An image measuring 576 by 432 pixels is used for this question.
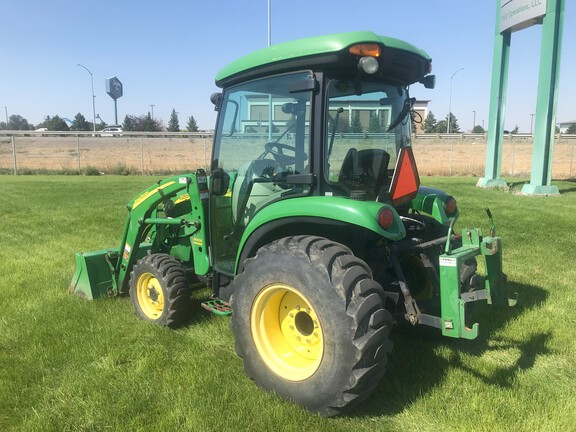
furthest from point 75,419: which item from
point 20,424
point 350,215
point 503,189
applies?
point 503,189

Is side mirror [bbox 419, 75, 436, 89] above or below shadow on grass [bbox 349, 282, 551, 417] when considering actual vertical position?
Answer: above

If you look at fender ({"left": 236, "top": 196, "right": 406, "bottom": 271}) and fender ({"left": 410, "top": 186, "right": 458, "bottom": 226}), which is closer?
fender ({"left": 236, "top": 196, "right": 406, "bottom": 271})

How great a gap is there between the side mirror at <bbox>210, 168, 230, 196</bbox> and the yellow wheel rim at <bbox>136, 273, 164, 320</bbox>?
102 cm

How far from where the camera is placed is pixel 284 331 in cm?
307

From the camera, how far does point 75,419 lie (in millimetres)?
2771

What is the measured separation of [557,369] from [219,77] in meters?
3.23

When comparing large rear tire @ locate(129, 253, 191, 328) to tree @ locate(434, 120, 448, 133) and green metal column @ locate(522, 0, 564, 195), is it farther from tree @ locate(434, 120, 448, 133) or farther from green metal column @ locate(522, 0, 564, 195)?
tree @ locate(434, 120, 448, 133)

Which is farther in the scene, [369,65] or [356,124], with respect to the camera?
[356,124]

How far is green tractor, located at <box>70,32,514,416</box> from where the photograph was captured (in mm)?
2623

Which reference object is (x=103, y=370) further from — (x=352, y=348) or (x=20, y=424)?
(x=352, y=348)

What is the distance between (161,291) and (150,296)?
232 millimetres

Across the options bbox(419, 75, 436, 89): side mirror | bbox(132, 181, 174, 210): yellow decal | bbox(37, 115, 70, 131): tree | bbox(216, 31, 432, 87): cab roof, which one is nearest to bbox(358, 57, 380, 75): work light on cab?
bbox(216, 31, 432, 87): cab roof

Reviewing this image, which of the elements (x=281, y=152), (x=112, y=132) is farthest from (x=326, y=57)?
(x=112, y=132)

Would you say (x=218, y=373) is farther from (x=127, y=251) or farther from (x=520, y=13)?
(x=520, y=13)
